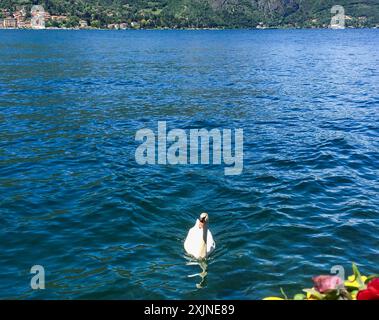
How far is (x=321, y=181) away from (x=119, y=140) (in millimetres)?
13327

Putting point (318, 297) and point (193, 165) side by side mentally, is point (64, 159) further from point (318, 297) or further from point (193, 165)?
point (318, 297)

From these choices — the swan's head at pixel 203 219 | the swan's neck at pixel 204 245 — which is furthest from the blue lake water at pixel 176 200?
the swan's head at pixel 203 219

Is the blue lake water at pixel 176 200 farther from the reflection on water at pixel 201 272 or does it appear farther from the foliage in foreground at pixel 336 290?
the foliage in foreground at pixel 336 290

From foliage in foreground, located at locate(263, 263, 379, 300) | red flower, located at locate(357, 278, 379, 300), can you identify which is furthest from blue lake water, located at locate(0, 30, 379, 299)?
red flower, located at locate(357, 278, 379, 300)

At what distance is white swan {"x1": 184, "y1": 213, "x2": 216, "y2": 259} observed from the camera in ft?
44.8

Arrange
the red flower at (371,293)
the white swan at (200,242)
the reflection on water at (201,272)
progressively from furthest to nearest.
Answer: the white swan at (200,242), the reflection on water at (201,272), the red flower at (371,293)

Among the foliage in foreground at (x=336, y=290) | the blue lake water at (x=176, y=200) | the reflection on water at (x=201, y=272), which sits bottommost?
the reflection on water at (x=201, y=272)

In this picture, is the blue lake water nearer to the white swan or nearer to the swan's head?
the white swan

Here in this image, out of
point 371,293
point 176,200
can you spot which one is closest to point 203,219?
point 176,200

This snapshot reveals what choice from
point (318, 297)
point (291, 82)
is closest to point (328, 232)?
point (318, 297)

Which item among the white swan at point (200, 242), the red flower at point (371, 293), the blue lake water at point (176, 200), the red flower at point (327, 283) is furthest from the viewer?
the white swan at point (200, 242)

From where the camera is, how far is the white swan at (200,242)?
1366 cm

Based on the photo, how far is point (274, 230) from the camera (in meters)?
16.0
